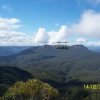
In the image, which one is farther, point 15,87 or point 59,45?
point 59,45

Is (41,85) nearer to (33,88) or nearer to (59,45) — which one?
(33,88)

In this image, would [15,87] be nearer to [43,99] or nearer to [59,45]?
[43,99]

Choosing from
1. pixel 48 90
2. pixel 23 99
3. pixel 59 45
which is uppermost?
pixel 59 45

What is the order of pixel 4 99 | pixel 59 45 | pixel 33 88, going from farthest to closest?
pixel 59 45 → pixel 4 99 → pixel 33 88

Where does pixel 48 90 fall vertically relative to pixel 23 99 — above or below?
above

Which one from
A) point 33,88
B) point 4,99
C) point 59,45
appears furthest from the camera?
point 59,45

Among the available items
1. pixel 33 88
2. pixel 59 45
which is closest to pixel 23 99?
pixel 33 88

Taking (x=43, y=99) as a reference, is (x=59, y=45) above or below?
above

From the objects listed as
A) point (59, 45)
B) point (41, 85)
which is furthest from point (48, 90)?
point (59, 45)
